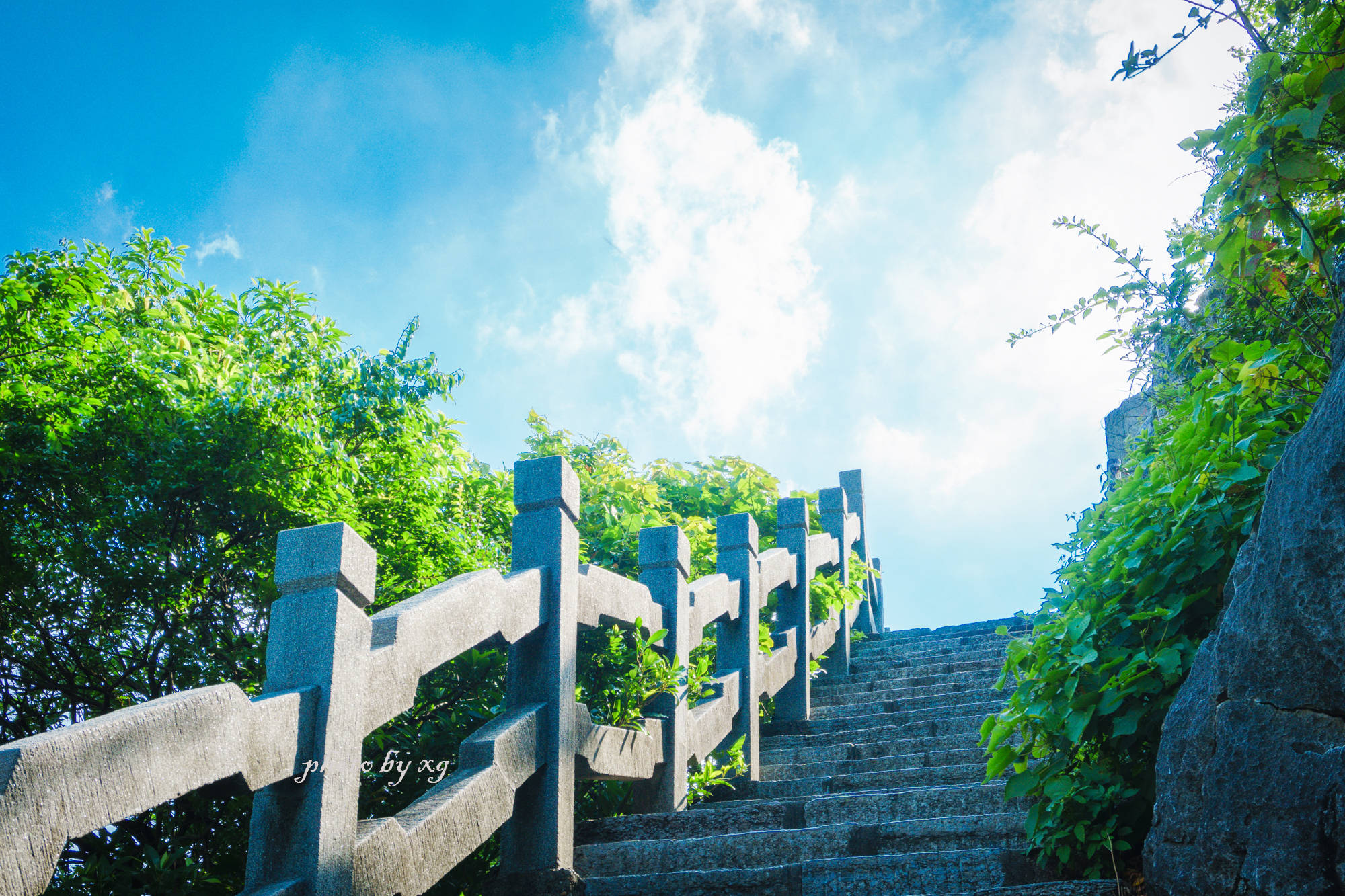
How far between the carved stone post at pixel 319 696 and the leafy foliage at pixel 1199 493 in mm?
2046

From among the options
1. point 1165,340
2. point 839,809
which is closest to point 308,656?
point 839,809

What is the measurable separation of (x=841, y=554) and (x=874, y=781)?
3411mm

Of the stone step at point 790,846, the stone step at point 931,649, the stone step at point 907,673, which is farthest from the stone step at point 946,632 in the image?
the stone step at point 790,846

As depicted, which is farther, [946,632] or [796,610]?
[946,632]

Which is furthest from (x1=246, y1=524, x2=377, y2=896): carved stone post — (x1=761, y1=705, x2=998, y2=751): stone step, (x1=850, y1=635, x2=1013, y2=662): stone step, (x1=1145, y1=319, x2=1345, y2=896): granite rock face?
(x1=850, y1=635, x2=1013, y2=662): stone step

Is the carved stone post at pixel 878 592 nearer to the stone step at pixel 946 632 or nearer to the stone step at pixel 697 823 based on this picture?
the stone step at pixel 946 632

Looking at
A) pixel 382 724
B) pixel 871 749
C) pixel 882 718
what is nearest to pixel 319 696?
pixel 382 724

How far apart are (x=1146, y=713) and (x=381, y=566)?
3808 mm

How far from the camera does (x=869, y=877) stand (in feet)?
10.5

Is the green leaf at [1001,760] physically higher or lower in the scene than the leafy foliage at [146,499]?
lower

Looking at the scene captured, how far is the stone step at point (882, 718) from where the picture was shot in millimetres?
5617

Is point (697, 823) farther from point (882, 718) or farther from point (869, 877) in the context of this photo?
point (882, 718)

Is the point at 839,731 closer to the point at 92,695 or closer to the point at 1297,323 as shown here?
the point at 1297,323

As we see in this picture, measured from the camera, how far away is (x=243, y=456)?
4672 millimetres
